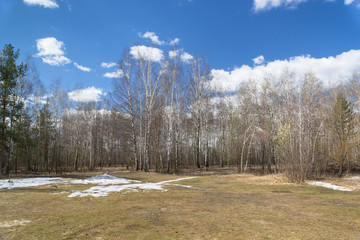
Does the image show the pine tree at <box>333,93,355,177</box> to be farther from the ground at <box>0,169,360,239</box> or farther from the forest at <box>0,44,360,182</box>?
the ground at <box>0,169,360,239</box>

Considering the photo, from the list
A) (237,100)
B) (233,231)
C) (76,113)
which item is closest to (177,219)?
(233,231)

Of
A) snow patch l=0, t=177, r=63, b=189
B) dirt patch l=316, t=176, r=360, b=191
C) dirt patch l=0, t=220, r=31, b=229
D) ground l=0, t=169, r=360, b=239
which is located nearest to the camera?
ground l=0, t=169, r=360, b=239

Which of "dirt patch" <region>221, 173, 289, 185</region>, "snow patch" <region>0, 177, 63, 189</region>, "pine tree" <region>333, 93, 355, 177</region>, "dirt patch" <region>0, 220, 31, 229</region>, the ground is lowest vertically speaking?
"dirt patch" <region>221, 173, 289, 185</region>

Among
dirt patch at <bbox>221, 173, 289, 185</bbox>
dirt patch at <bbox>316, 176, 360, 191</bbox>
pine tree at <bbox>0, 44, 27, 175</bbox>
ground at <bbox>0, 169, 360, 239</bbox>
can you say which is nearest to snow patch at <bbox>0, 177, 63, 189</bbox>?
ground at <bbox>0, 169, 360, 239</bbox>

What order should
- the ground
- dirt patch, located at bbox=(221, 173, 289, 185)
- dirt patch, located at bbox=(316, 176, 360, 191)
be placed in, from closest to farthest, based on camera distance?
1. the ground
2. dirt patch, located at bbox=(316, 176, 360, 191)
3. dirt patch, located at bbox=(221, 173, 289, 185)

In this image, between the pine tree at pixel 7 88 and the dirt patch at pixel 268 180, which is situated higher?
the pine tree at pixel 7 88

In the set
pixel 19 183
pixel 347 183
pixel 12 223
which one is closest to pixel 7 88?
pixel 19 183

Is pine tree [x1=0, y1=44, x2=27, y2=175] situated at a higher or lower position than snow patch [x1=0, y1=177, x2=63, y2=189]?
higher

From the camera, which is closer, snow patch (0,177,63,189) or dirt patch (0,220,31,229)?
dirt patch (0,220,31,229)

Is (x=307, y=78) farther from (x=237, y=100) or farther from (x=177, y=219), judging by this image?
(x=177, y=219)

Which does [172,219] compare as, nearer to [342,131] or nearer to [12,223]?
[12,223]

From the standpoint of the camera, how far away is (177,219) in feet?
14.8

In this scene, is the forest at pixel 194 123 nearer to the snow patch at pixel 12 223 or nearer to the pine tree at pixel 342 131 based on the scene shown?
the pine tree at pixel 342 131

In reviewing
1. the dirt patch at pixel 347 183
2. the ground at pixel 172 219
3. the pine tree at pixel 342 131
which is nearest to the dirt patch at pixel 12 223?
the ground at pixel 172 219
